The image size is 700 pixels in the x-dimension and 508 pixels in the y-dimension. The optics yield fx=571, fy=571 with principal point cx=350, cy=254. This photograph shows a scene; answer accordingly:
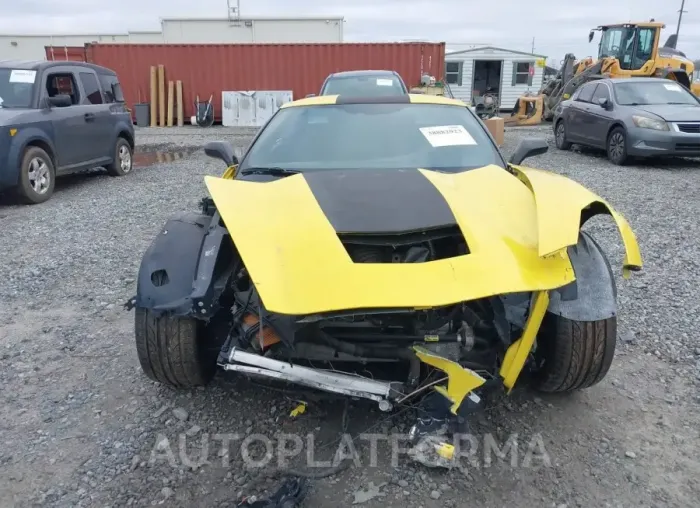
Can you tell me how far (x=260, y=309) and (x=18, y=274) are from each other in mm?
3664

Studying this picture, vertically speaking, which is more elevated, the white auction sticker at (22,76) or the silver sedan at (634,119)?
the white auction sticker at (22,76)

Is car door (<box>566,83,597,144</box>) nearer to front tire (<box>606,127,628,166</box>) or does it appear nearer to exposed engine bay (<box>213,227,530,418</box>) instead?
front tire (<box>606,127,628,166</box>)

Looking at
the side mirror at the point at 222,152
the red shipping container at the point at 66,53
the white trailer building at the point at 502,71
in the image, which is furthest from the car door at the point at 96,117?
the white trailer building at the point at 502,71

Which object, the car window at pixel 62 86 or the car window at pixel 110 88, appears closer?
the car window at pixel 62 86

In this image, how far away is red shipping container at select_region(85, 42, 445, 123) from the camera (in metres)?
18.8

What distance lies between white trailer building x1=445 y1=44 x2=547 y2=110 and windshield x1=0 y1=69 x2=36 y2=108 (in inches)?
957

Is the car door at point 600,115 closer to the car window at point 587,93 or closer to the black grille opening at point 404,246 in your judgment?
the car window at point 587,93

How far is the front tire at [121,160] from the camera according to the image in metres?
9.66

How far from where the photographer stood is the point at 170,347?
9.04 feet

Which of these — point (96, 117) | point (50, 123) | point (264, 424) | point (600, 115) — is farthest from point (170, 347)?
point (600, 115)

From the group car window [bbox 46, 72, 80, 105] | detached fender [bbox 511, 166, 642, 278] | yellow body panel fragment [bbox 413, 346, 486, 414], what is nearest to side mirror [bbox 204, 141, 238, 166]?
detached fender [bbox 511, 166, 642, 278]

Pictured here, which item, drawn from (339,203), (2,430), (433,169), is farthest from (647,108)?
(2,430)

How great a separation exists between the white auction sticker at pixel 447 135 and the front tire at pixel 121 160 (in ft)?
24.2

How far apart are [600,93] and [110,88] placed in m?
9.04
